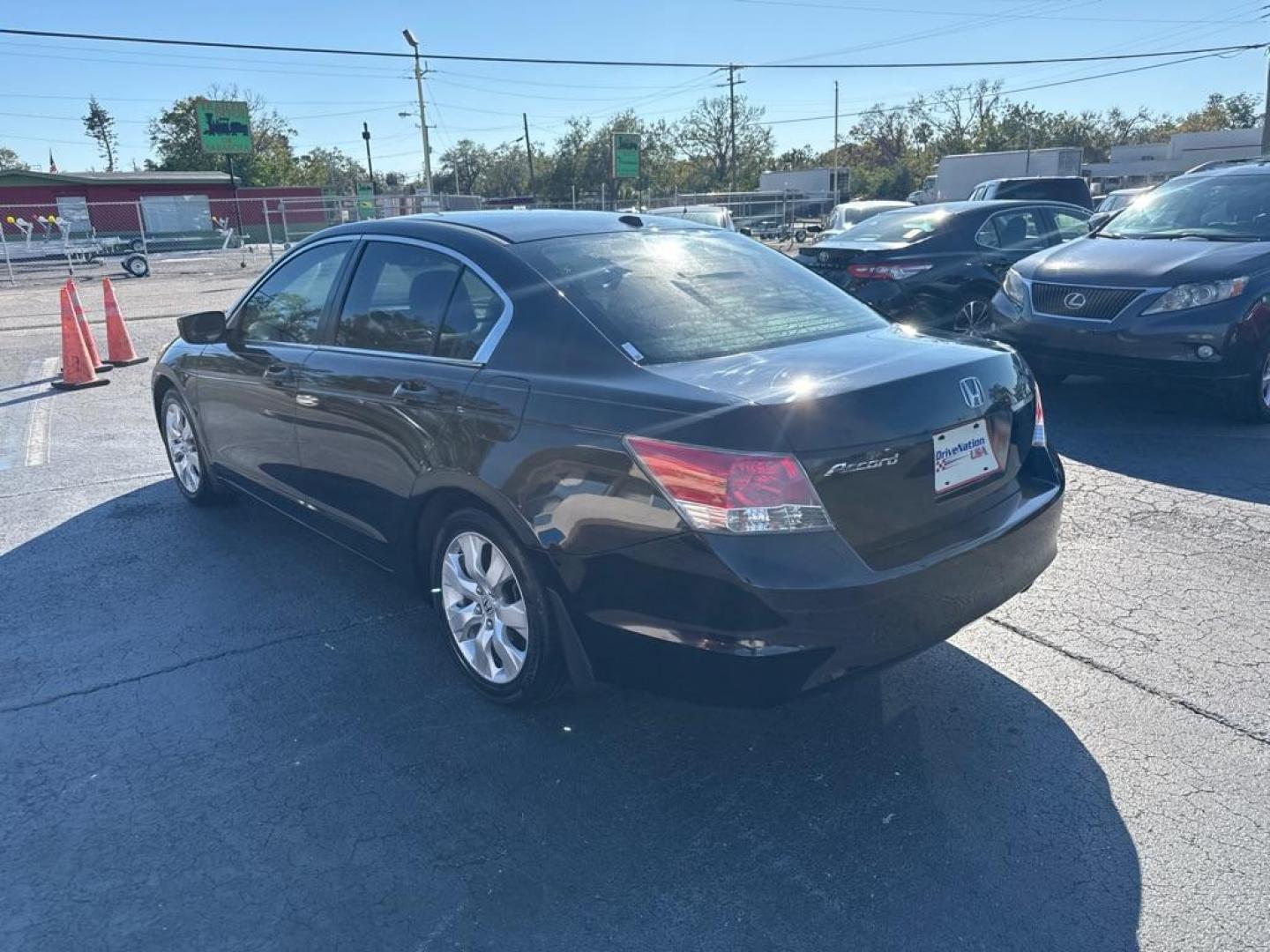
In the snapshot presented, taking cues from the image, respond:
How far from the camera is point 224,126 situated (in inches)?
1919

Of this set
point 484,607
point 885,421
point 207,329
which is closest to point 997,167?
point 207,329

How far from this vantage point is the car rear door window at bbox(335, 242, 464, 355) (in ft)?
11.8

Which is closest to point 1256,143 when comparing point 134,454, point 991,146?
point 991,146

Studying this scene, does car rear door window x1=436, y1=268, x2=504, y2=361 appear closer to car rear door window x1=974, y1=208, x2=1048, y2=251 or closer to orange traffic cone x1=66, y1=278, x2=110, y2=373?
car rear door window x1=974, y1=208, x2=1048, y2=251

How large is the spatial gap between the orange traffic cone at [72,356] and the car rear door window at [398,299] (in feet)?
22.7

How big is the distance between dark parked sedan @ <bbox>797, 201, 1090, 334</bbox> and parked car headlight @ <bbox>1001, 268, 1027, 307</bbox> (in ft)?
3.55

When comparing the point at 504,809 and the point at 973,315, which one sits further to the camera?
the point at 973,315

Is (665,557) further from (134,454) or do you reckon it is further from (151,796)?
(134,454)

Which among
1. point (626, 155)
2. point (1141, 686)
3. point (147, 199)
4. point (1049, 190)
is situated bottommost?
point (1141, 686)

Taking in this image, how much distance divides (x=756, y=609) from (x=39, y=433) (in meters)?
7.27

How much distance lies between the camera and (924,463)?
2.83 meters

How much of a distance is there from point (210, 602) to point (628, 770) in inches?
93.7

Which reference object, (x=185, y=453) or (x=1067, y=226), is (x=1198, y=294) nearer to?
(x=1067, y=226)

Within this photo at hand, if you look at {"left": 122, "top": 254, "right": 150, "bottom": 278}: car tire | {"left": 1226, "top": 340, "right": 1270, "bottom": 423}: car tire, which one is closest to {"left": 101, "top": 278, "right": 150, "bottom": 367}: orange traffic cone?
{"left": 1226, "top": 340, "right": 1270, "bottom": 423}: car tire
